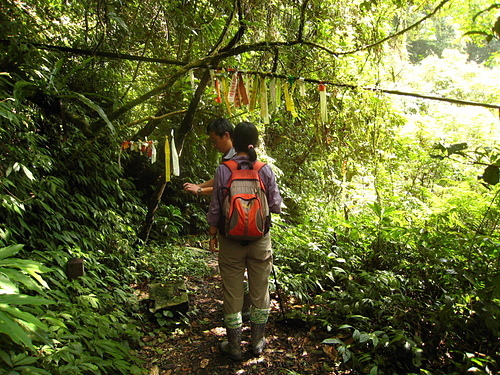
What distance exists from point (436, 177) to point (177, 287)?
592cm

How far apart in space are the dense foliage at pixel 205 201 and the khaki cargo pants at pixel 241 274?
0.77 m

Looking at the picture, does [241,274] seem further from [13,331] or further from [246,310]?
[13,331]

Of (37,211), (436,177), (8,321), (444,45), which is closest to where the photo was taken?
(8,321)

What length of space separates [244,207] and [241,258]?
529mm

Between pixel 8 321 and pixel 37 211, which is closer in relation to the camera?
pixel 8 321

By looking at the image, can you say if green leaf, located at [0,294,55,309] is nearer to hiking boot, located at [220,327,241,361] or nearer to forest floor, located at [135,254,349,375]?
forest floor, located at [135,254,349,375]

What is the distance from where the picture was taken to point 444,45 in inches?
916

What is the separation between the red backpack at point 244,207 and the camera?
8.99 ft

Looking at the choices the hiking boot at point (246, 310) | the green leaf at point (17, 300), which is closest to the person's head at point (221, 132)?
the hiking boot at point (246, 310)

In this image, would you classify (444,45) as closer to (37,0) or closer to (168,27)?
(168,27)

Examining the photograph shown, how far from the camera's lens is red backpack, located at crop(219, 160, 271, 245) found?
2.74 m

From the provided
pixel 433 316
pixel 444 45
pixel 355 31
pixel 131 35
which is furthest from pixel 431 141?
pixel 444 45

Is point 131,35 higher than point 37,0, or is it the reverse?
point 37,0

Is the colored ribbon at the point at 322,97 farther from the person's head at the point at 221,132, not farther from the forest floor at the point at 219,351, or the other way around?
the forest floor at the point at 219,351
